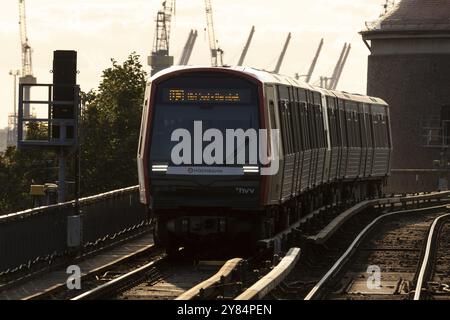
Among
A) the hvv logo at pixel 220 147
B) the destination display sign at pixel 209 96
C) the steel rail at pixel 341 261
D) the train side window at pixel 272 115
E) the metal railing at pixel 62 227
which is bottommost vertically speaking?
the steel rail at pixel 341 261

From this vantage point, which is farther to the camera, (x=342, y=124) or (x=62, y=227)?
(x=342, y=124)

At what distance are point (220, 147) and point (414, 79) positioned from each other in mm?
66990

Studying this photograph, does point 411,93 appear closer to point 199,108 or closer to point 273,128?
point 273,128

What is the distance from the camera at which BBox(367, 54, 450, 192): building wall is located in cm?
9019

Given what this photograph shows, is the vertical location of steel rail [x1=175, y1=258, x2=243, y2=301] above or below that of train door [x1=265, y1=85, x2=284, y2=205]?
below

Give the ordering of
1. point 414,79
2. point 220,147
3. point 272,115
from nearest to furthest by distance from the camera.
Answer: point 220,147 < point 272,115 < point 414,79

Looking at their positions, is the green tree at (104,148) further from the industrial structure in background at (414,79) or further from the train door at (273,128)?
the train door at (273,128)

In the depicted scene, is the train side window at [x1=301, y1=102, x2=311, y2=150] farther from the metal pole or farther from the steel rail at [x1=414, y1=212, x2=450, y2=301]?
the metal pole

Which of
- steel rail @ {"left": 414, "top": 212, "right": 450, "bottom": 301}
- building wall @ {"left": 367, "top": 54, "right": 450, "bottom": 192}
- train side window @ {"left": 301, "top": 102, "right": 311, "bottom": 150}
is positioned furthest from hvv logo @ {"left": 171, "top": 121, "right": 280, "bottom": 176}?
building wall @ {"left": 367, "top": 54, "right": 450, "bottom": 192}

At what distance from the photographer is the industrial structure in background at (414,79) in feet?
295

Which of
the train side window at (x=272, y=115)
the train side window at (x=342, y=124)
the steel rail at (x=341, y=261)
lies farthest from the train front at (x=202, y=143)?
the train side window at (x=342, y=124)

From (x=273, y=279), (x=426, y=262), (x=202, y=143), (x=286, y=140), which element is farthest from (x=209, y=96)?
(x=273, y=279)

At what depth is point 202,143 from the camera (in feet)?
81.5
